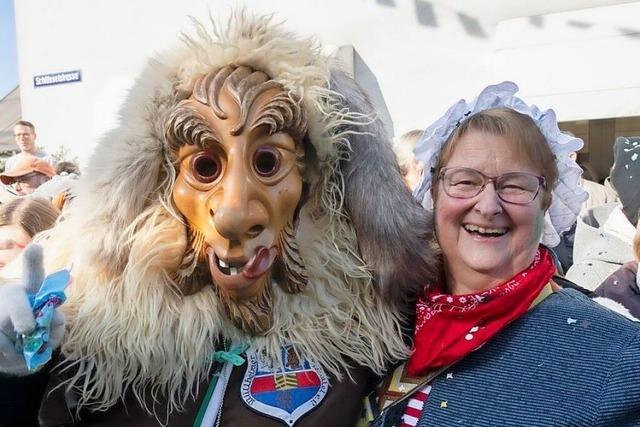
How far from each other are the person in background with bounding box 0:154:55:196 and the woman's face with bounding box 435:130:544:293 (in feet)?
8.39

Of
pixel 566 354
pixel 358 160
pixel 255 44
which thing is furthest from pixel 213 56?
pixel 566 354

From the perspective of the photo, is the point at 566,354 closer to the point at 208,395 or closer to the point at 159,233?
the point at 208,395

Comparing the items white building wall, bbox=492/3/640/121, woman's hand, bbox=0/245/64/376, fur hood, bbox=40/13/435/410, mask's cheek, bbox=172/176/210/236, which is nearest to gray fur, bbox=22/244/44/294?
woman's hand, bbox=0/245/64/376

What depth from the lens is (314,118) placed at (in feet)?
4.00

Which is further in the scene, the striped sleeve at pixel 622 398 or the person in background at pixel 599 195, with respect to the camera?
the person in background at pixel 599 195

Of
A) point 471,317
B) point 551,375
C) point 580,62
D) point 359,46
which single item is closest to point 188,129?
point 471,317

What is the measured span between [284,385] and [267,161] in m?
0.44

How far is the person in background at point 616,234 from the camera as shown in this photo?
1897mm

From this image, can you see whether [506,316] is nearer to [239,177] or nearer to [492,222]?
[492,222]

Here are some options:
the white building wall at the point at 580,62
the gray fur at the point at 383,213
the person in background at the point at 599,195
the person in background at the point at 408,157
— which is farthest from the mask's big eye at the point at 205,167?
the white building wall at the point at 580,62

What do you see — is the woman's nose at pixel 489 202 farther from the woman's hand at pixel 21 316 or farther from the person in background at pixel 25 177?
the person in background at pixel 25 177

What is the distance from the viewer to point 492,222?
1.18 meters

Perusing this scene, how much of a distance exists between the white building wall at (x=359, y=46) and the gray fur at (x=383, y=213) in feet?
10.0

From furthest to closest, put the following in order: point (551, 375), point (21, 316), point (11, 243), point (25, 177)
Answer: point (25, 177) → point (11, 243) → point (551, 375) → point (21, 316)
